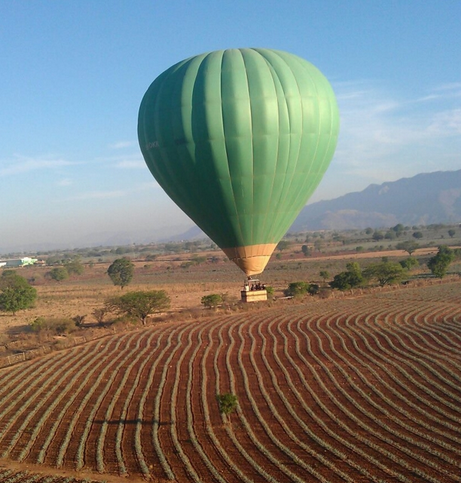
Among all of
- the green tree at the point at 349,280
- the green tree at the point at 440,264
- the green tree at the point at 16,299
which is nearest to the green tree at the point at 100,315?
the green tree at the point at 16,299

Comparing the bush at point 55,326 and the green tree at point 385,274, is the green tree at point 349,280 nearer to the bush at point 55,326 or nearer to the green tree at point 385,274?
the green tree at point 385,274

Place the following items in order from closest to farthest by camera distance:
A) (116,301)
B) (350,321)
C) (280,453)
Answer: (280,453) < (350,321) < (116,301)

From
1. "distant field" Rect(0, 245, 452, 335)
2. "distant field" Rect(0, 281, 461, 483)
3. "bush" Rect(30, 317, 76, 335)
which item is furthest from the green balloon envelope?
"distant field" Rect(0, 245, 452, 335)

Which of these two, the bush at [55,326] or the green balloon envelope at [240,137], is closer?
the green balloon envelope at [240,137]

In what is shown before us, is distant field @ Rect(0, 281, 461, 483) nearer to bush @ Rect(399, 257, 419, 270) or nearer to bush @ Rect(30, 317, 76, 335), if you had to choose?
bush @ Rect(30, 317, 76, 335)

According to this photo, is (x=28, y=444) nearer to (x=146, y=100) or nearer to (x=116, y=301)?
(x=146, y=100)

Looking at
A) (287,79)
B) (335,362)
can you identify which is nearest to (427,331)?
(335,362)

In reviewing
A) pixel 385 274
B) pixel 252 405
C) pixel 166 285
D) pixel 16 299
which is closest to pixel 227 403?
pixel 252 405
